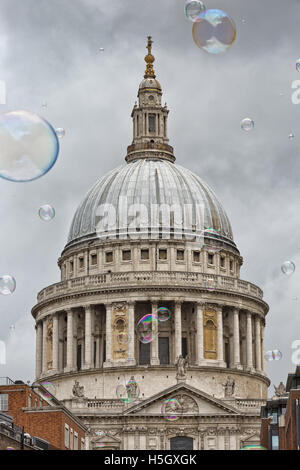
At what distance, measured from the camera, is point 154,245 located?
13475 centimetres

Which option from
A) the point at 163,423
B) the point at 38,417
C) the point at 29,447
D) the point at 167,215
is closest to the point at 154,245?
the point at 167,215

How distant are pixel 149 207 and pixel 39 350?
18933 mm

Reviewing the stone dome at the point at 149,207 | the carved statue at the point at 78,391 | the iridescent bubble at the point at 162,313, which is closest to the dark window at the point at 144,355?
the iridescent bubble at the point at 162,313

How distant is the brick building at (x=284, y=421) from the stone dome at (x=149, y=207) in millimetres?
37233

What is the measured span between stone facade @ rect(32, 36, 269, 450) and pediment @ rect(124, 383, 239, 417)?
106 mm

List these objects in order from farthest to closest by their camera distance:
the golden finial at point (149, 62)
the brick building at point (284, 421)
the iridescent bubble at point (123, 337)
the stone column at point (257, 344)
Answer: the golden finial at point (149, 62), the stone column at point (257, 344), the iridescent bubble at point (123, 337), the brick building at point (284, 421)

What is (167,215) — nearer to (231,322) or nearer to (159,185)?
(159,185)

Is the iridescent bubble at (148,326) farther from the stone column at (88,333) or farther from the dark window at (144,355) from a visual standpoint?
the stone column at (88,333)

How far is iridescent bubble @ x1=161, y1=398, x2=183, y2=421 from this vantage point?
114762mm

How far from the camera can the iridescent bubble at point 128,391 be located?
11769cm

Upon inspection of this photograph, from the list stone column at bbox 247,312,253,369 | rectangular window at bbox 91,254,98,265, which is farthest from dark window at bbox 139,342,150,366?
rectangular window at bbox 91,254,98,265

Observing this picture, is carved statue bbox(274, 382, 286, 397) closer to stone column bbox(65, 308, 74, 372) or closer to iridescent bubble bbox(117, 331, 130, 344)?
iridescent bubble bbox(117, 331, 130, 344)
